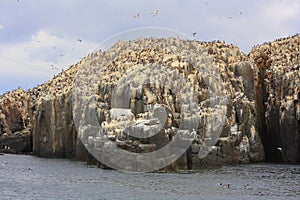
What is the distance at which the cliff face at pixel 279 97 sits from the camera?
101000mm

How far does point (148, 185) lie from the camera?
5616 centimetres

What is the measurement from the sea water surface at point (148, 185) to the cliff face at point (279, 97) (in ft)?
89.5

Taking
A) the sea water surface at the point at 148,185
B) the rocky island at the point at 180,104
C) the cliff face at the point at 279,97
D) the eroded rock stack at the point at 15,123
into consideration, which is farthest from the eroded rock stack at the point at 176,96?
the eroded rock stack at the point at 15,123

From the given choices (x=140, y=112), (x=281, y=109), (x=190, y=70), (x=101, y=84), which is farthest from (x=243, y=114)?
(x=101, y=84)

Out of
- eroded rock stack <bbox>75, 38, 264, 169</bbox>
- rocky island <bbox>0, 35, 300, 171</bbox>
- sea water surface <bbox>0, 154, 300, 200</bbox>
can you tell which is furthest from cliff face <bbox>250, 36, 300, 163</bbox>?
A: sea water surface <bbox>0, 154, 300, 200</bbox>

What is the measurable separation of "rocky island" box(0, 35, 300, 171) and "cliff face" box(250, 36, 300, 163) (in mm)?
223

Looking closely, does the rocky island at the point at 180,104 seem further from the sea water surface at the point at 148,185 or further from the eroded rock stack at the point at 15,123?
the sea water surface at the point at 148,185

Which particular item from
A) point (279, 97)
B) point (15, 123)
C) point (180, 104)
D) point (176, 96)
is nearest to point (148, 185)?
point (180, 104)

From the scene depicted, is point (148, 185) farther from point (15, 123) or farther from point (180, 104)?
point (15, 123)

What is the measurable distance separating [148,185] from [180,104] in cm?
3897

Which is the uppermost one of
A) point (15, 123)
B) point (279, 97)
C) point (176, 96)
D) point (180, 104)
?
point (279, 97)

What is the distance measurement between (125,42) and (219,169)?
6969 cm

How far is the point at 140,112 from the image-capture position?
9156 cm

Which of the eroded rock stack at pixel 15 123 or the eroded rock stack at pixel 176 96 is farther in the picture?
the eroded rock stack at pixel 15 123
